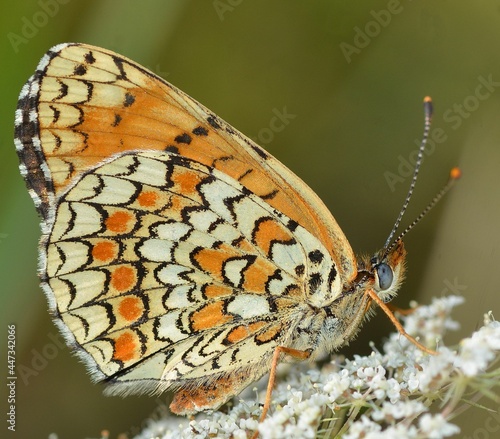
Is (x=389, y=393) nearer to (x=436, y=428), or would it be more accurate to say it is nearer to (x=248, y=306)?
(x=436, y=428)

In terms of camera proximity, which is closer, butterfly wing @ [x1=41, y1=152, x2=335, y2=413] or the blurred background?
butterfly wing @ [x1=41, y1=152, x2=335, y2=413]

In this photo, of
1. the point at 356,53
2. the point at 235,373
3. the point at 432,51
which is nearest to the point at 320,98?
the point at 356,53

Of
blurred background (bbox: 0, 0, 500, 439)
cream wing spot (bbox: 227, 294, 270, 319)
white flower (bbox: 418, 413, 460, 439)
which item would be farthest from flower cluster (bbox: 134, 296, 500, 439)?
blurred background (bbox: 0, 0, 500, 439)

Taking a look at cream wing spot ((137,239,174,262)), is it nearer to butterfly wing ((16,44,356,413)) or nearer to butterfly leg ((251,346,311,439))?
butterfly wing ((16,44,356,413))

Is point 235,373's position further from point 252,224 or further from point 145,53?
point 145,53

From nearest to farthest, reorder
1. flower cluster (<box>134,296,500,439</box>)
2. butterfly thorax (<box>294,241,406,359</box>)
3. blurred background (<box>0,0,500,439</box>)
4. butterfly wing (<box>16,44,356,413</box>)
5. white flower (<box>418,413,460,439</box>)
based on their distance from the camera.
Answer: white flower (<box>418,413,460,439</box>)
flower cluster (<box>134,296,500,439</box>)
butterfly wing (<box>16,44,356,413</box>)
butterfly thorax (<box>294,241,406,359</box>)
blurred background (<box>0,0,500,439</box>)
